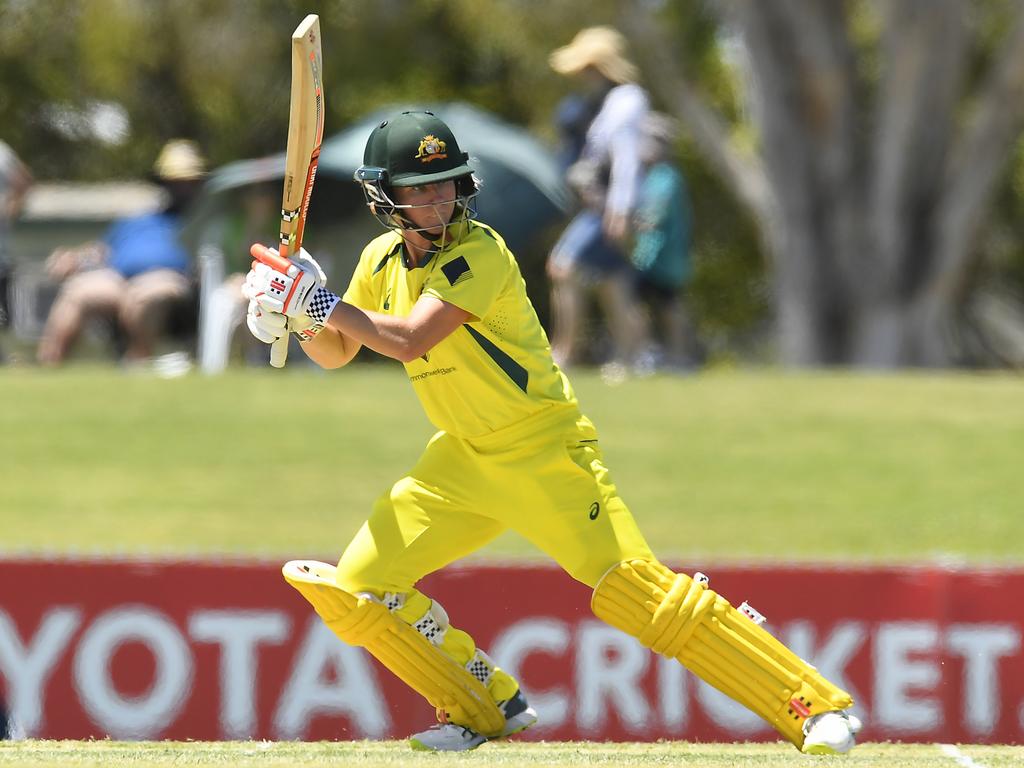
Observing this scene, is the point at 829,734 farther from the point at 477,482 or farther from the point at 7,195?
the point at 7,195

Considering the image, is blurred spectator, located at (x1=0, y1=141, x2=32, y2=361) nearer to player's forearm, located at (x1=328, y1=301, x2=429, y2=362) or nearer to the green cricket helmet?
the green cricket helmet

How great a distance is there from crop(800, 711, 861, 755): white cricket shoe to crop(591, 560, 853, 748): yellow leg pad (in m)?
0.02

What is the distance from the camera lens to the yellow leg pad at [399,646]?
202 inches

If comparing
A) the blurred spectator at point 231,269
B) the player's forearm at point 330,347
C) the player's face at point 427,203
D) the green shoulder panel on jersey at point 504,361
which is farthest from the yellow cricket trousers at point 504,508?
the blurred spectator at point 231,269

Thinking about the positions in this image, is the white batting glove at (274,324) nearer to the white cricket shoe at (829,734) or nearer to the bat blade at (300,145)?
the bat blade at (300,145)

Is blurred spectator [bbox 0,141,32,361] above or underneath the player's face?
underneath

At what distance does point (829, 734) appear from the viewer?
504 centimetres

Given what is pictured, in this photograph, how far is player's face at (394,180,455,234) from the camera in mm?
4918

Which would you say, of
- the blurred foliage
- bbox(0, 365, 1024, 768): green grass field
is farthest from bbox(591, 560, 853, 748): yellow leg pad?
the blurred foliage

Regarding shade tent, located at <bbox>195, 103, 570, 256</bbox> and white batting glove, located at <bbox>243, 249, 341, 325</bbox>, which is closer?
white batting glove, located at <bbox>243, 249, 341, 325</bbox>

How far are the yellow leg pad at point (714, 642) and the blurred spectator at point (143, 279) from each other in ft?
22.6

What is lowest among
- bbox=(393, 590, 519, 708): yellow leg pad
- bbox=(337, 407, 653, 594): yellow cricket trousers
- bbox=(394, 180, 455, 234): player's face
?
bbox=(393, 590, 519, 708): yellow leg pad

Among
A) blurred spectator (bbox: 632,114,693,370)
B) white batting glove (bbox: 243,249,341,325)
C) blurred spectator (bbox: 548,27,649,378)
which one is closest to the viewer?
white batting glove (bbox: 243,249,341,325)

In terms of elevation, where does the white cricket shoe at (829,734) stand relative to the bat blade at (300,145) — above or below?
below
